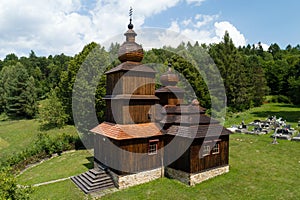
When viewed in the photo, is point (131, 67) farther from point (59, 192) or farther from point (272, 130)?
point (272, 130)

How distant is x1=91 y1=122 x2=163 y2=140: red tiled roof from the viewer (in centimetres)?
1472

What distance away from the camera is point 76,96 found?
2780 centimetres

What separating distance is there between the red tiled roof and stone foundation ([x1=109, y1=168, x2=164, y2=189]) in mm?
2458

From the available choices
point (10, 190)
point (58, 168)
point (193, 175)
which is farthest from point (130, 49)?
point (58, 168)

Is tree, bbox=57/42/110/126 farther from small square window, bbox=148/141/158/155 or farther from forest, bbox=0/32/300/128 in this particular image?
small square window, bbox=148/141/158/155

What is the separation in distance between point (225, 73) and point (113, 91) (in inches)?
1171

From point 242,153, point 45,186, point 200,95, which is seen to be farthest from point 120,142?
point 200,95

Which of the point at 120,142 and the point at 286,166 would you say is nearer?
the point at 120,142

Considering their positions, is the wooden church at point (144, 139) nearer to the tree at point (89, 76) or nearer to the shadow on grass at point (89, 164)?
the shadow on grass at point (89, 164)

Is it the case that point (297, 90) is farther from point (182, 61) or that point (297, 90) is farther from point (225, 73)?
point (182, 61)

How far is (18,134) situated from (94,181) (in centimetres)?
2695

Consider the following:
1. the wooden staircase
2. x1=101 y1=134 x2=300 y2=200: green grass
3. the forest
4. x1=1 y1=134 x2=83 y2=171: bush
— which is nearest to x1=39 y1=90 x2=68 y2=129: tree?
the forest

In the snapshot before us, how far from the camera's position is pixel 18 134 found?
118 ft

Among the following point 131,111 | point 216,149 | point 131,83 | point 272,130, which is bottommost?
point 272,130
